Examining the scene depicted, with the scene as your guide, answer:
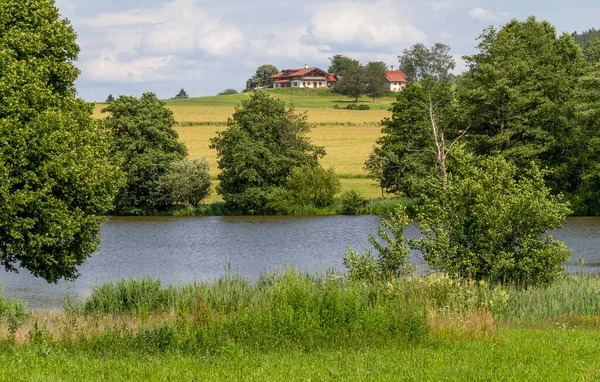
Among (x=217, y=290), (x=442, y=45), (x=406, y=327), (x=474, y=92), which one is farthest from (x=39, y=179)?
(x=442, y=45)

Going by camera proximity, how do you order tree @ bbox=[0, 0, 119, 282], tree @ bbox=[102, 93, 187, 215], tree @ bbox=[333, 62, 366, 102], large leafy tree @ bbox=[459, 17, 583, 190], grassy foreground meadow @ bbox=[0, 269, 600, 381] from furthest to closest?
1. tree @ bbox=[333, 62, 366, 102]
2. tree @ bbox=[102, 93, 187, 215]
3. large leafy tree @ bbox=[459, 17, 583, 190]
4. tree @ bbox=[0, 0, 119, 282]
5. grassy foreground meadow @ bbox=[0, 269, 600, 381]

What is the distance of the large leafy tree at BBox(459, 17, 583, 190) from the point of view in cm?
5966

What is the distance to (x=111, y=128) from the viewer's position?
71.1 metres

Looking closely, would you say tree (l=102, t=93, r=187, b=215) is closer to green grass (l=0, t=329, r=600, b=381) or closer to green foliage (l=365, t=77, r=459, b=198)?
green foliage (l=365, t=77, r=459, b=198)

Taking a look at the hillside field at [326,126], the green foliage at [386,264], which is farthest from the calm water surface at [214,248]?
the hillside field at [326,126]

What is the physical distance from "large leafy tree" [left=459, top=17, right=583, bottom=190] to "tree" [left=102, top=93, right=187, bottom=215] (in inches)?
1105

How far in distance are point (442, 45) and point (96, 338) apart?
17350cm

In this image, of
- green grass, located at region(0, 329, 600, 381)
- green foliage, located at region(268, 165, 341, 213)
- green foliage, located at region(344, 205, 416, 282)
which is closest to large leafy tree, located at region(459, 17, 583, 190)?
green foliage, located at region(268, 165, 341, 213)

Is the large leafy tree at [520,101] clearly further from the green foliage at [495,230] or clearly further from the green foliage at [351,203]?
the green foliage at [495,230]

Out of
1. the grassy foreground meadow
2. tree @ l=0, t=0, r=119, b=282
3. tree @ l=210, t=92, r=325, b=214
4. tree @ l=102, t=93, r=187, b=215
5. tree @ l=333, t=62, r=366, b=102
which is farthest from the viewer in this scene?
tree @ l=333, t=62, r=366, b=102

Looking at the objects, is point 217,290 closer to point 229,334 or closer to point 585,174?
point 229,334

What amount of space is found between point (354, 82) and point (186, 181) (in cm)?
10234

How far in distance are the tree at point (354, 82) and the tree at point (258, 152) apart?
93114mm

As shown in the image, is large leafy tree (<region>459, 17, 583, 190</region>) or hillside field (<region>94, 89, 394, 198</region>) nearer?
large leafy tree (<region>459, 17, 583, 190</region>)
